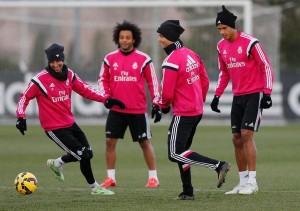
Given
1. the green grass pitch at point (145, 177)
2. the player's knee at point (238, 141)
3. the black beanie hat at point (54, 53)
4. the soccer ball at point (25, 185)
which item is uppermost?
the black beanie hat at point (54, 53)

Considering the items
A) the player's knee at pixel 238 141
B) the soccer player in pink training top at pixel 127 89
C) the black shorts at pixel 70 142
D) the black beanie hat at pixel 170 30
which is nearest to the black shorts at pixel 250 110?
the player's knee at pixel 238 141

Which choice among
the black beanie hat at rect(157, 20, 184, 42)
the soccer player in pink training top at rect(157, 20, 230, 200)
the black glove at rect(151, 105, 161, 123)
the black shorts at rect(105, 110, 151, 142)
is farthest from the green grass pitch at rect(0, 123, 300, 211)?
the black beanie hat at rect(157, 20, 184, 42)

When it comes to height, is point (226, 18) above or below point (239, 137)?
above

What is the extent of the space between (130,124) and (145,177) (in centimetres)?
159

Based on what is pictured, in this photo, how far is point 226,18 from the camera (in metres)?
12.8

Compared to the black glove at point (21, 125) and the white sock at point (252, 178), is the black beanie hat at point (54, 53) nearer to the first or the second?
the black glove at point (21, 125)

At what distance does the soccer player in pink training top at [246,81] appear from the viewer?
42.0 ft

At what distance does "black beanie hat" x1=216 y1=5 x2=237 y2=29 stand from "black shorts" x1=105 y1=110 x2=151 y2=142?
2.51 m

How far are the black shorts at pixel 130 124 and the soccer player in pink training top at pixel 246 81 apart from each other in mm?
1953

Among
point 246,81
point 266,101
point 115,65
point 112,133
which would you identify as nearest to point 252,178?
point 266,101

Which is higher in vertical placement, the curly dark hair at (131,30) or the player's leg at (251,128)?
the curly dark hair at (131,30)

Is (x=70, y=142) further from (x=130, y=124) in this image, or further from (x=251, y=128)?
(x=251, y=128)

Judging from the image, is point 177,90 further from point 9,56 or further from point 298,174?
point 9,56

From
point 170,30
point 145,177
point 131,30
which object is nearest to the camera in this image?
point 170,30
